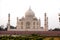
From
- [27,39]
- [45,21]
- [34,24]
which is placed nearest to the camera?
[27,39]

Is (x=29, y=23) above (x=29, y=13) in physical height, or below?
below

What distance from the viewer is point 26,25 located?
34.3m

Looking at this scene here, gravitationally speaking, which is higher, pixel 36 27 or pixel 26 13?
pixel 26 13

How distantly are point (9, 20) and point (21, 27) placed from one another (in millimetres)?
3334

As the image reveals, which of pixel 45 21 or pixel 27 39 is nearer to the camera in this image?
pixel 27 39

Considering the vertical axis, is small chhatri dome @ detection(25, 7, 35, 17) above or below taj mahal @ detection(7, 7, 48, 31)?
above

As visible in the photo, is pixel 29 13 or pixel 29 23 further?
pixel 29 23

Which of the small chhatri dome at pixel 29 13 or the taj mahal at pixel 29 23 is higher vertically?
the small chhatri dome at pixel 29 13

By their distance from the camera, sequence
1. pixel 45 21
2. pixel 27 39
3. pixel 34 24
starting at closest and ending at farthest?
pixel 27 39 < pixel 45 21 < pixel 34 24

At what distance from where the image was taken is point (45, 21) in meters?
31.9

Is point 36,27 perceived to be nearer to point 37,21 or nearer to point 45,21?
point 37,21

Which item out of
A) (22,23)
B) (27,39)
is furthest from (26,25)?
(27,39)

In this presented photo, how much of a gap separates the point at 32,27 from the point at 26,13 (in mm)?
2845

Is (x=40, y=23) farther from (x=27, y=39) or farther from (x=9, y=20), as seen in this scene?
(x=27, y=39)
